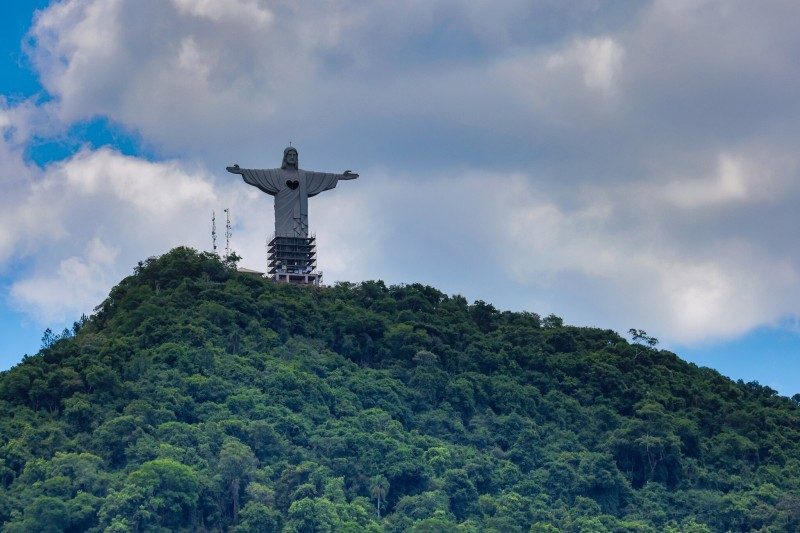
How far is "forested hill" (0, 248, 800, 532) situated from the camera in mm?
78125

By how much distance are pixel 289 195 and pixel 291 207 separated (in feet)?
2.00

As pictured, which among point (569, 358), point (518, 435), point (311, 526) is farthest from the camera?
point (569, 358)

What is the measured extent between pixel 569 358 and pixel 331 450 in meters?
16.6

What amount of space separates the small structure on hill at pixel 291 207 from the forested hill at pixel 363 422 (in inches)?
103

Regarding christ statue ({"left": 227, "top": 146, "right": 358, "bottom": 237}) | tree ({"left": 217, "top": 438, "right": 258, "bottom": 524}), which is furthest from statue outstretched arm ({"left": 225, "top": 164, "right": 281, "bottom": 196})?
tree ({"left": 217, "top": 438, "right": 258, "bottom": 524})

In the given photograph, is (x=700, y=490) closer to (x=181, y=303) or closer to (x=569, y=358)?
(x=569, y=358)

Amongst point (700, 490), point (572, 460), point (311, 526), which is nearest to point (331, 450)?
point (311, 526)

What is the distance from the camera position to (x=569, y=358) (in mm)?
94062

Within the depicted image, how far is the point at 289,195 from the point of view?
321 ft

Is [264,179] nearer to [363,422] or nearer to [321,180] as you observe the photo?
[321,180]

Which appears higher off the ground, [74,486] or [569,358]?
[569,358]

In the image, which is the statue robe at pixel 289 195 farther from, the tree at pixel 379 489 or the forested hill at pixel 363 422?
the tree at pixel 379 489

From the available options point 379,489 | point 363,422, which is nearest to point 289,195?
point 363,422

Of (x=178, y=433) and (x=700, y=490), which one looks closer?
(x=178, y=433)
